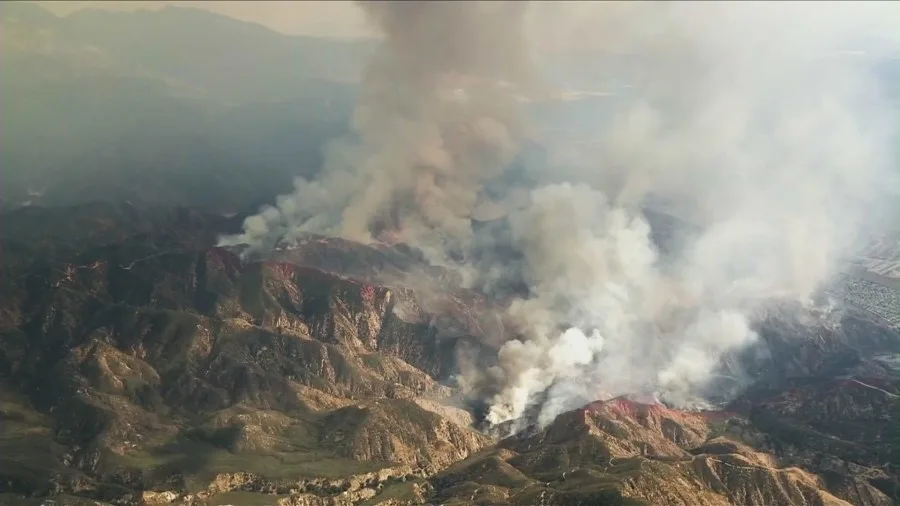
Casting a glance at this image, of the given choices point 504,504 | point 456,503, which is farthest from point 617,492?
point 456,503

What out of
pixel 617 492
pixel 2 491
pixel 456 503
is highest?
pixel 617 492

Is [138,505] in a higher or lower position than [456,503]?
lower

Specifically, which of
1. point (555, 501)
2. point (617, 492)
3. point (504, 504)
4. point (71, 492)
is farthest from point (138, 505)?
point (617, 492)

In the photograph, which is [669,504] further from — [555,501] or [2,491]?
[2,491]

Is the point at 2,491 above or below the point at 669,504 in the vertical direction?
below

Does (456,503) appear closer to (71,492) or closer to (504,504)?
(504,504)

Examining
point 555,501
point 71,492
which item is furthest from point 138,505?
point 555,501

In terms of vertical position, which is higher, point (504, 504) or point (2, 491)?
point (504, 504)

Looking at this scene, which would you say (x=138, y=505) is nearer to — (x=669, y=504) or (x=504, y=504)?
(x=504, y=504)
